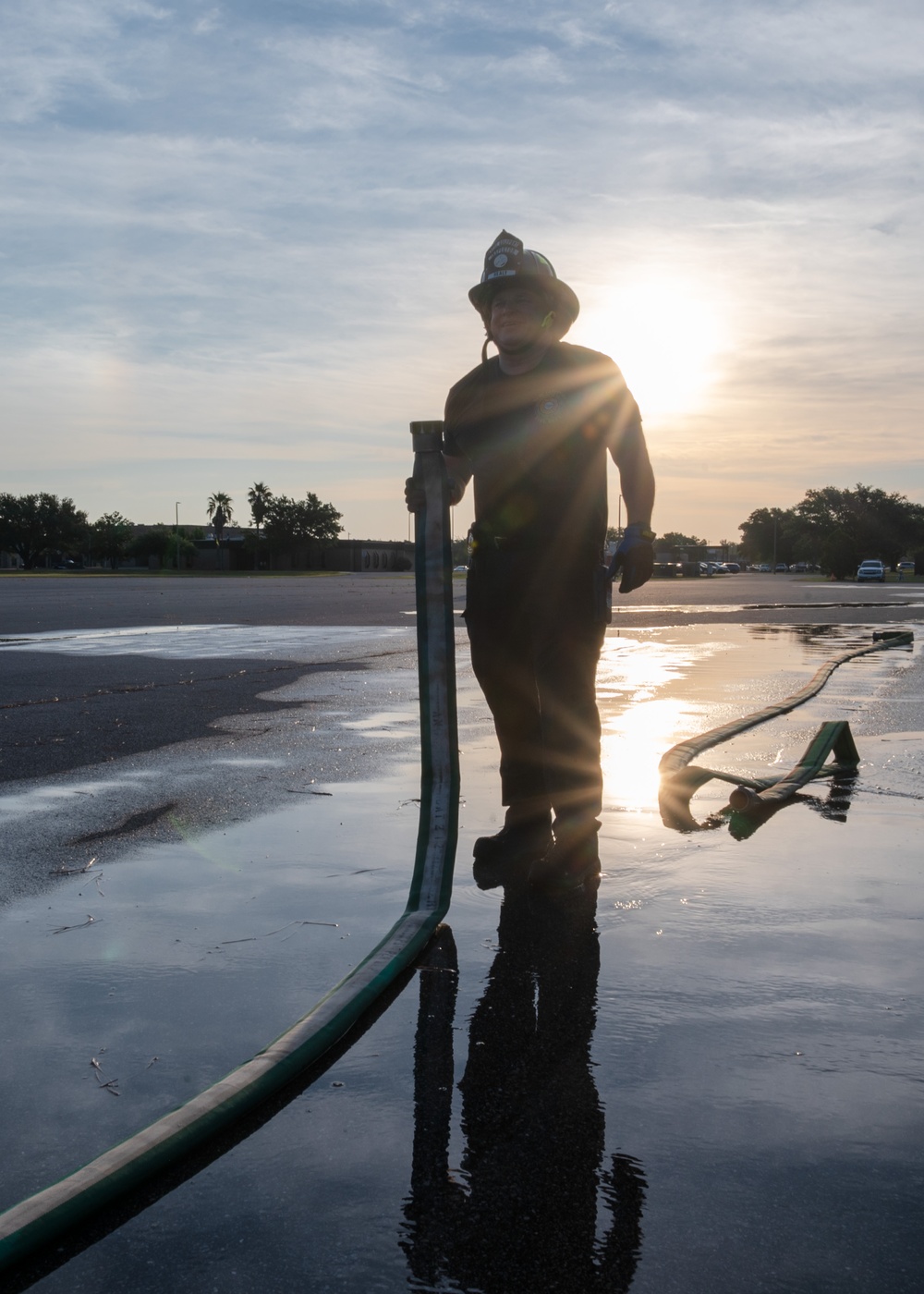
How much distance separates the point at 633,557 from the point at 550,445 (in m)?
0.46

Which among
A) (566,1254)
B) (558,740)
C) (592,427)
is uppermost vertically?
(592,427)

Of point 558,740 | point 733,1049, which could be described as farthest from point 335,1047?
point 558,740

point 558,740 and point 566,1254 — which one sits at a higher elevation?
point 558,740

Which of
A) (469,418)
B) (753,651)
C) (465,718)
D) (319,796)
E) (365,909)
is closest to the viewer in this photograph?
(365,909)

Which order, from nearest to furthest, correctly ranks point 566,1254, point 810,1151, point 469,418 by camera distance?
1. point 566,1254
2. point 810,1151
3. point 469,418

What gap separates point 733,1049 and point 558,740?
1.69m

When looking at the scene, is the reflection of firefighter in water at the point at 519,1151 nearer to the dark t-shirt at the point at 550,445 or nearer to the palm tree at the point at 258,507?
the dark t-shirt at the point at 550,445

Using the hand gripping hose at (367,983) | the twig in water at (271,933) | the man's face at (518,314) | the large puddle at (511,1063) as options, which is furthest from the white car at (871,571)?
the twig in water at (271,933)

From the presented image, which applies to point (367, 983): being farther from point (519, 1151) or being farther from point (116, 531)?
point (116, 531)

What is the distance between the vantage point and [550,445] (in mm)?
4082

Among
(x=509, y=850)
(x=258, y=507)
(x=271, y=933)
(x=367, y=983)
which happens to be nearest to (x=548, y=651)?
(x=509, y=850)

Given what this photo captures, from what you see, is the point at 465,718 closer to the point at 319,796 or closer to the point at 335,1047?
the point at 319,796

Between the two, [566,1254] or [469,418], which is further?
[469,418]

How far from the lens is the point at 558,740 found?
13.5 feet
